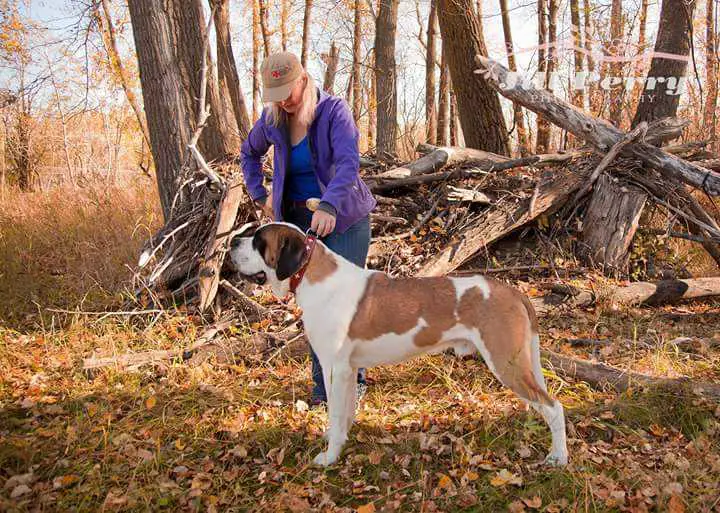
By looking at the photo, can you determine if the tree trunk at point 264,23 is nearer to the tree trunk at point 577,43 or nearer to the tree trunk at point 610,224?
the tree trunk at point 577,43

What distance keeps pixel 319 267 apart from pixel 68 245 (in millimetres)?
6603

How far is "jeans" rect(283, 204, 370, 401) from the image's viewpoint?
394 cm

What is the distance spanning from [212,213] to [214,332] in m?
1.54

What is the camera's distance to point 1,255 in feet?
25.4

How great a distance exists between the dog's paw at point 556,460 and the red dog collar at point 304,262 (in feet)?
6.47

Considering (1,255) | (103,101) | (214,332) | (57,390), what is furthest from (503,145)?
(103,101)

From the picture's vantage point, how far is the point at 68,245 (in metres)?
8.31

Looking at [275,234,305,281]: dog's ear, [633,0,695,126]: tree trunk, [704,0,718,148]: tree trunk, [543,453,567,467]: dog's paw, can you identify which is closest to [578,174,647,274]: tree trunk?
[633,0,695,126]: tree trunk

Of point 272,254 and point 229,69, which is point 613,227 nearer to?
point 272,254

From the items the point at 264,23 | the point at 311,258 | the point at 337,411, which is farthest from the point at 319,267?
the point at 264,23

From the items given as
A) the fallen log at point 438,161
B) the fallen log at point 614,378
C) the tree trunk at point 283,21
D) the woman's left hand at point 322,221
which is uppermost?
the tree trunk at point 283,21

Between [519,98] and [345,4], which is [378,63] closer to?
[345,4]

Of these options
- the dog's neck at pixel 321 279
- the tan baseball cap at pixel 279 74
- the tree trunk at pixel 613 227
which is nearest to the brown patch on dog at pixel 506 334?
the dog's neck at pixel 321 279

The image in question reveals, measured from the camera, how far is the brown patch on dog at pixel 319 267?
3381mm
